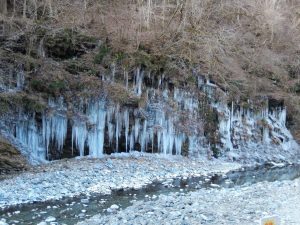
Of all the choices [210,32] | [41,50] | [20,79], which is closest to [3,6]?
[41,50]

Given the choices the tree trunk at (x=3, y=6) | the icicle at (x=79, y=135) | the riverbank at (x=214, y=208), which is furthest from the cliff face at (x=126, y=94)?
the riverbank at (x=214, y=208)

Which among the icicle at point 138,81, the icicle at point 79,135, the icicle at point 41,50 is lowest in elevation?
the icicle at point 79,135

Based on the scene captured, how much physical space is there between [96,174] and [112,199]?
8.89 feet

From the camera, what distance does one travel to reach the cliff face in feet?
51.0

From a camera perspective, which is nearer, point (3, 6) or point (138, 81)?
point (3, 6)

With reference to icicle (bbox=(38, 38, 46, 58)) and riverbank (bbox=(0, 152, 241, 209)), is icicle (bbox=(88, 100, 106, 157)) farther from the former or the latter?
icicle (bbox=(38, 38, 46, 58))

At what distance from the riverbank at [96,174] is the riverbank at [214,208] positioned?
222cm

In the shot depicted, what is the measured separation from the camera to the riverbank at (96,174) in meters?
11.7

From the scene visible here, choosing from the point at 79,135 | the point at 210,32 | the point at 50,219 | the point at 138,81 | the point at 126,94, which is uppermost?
the point at 210,32

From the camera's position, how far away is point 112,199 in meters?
11.5

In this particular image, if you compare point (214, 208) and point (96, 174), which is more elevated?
point (214, 208)

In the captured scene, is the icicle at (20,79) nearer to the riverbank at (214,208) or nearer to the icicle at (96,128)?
the icicle at (96,128)

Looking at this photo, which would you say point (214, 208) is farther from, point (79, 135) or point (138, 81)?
point (138, 81)

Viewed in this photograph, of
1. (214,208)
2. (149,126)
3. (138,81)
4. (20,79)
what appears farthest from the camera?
(138,81)
